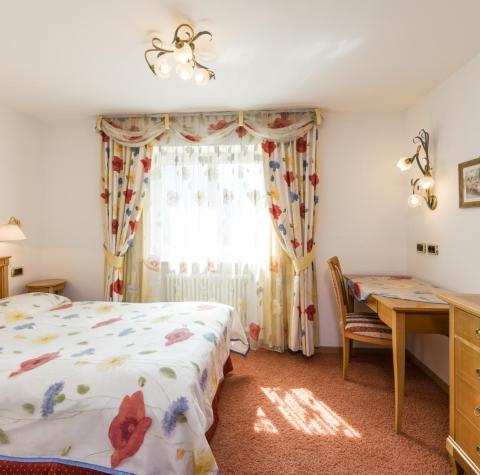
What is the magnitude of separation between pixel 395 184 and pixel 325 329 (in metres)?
1.72

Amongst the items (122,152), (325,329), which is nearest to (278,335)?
(325,329)

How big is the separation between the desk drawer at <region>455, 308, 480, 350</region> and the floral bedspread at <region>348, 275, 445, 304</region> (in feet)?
1.74

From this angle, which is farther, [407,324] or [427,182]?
[427,182]

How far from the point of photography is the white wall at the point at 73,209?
355 centimetres

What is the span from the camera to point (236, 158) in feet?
11.2

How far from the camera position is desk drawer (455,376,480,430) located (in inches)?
58.1

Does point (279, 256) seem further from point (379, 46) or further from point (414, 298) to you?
point (379, 46)

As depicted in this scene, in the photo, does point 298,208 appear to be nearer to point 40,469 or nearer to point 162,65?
point 162,65

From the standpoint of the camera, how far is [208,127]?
3.37m

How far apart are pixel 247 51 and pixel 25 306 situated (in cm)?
264

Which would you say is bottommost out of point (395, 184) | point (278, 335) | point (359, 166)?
point (278, 335)

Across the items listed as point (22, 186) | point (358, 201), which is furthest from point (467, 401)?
point (22, 186)

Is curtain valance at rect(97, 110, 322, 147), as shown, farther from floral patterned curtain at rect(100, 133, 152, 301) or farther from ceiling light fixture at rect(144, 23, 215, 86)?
ceiling light fixture at rect(144, 23, 215, 86)

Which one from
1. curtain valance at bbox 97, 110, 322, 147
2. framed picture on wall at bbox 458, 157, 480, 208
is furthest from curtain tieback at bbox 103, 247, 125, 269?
framed picture on wall at bbox 458, 157, 480, 208
